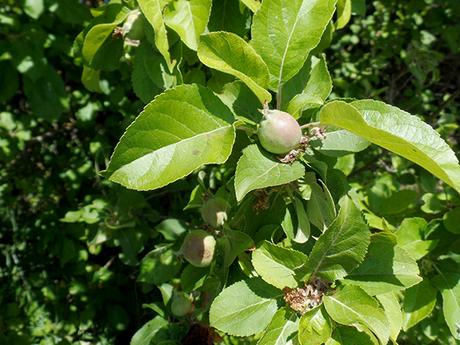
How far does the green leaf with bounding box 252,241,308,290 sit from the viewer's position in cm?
96

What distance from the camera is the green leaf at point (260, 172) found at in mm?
831

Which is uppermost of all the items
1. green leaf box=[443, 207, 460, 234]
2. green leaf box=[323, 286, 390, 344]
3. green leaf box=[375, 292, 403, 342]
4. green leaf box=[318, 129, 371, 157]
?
green leaf box=[318, 129, 371, 157]

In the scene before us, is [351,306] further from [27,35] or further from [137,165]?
[27,35]

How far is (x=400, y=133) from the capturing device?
0.82 meters

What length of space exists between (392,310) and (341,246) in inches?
8.9

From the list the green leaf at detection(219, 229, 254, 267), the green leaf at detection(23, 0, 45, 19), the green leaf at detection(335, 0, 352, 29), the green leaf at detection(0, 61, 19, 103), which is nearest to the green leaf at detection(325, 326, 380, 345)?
the green leaf at detection(219, 229, 254, 267)

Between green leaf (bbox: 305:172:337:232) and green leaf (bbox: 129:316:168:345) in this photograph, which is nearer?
green leaf (bbox: 305:172:337:232)

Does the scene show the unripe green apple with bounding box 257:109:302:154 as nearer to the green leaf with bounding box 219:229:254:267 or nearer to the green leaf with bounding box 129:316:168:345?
the green leaf with bounding box 219:229:254:267

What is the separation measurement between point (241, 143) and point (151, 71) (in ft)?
0.83

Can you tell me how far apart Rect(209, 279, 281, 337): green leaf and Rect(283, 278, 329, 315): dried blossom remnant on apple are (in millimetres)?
36

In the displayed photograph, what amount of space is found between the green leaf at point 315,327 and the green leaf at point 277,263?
0.22 ft

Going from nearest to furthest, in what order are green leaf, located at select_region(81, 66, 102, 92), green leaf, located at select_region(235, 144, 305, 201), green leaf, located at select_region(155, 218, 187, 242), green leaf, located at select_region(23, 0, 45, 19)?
green leaf, located at select_region(235, 144, 305, 201), green leaf, located at select_region(81, 66, 102, 92), green leaf, located at select_region(155, 218, 187, 242), green leaf, located at select_region(23, 0, 45, 19)

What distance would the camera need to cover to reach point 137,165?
84 cm

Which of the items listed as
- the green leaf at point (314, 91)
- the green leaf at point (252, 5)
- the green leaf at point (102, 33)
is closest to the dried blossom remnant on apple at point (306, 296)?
the green leaf at point (314, 91)
